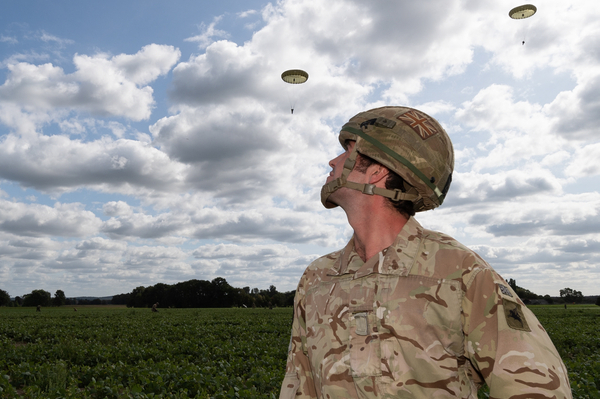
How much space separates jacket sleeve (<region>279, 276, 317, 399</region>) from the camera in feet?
7.48

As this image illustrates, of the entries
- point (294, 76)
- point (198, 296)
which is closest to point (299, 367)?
point (294, 76)

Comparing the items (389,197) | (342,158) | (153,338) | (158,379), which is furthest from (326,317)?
(153,338)

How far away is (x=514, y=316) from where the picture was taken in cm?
170

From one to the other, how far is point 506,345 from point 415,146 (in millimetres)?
1027

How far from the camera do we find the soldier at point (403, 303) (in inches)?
66.9

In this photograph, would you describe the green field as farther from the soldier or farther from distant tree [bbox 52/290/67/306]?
distant tree [bbox 52/290/67/306]

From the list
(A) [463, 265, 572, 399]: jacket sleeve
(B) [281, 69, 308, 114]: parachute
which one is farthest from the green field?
(B) [281, 69, 308, 114]: parachute

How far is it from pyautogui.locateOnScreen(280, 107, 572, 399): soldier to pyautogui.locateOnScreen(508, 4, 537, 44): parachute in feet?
102

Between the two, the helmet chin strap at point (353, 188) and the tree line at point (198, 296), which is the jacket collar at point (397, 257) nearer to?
the helmet chin strap at point (353, 188)

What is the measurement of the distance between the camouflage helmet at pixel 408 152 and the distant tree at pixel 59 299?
389ft

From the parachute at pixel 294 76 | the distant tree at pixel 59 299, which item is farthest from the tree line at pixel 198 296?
the parachute at pixel 294 76

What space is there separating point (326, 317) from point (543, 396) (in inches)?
38.7

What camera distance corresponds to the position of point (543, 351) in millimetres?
1644

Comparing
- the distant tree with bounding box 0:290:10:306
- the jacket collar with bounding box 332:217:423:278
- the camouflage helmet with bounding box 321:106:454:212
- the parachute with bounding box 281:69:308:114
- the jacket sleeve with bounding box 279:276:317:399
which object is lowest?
the distant tree with bounding box 0:290:10:306
